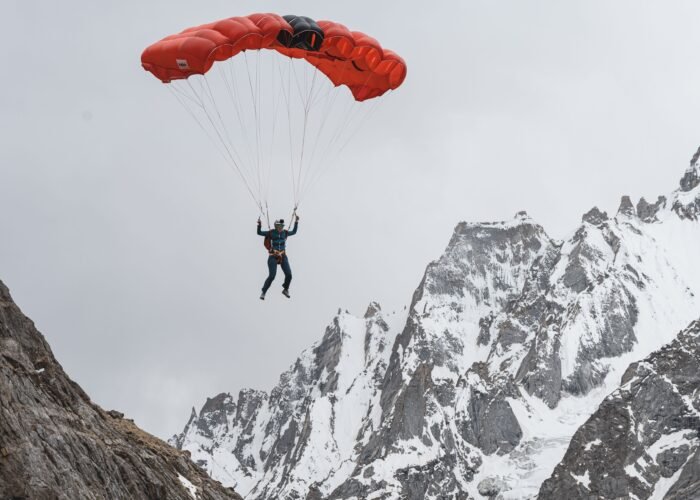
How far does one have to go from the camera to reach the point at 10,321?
48094 millimetres

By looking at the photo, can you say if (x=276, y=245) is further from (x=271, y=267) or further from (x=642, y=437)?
(x=642, y=437)

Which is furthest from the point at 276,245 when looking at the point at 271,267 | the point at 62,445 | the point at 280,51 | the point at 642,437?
the point at 642,437

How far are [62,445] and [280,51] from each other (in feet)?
60.3

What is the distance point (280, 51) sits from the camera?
1681 inches

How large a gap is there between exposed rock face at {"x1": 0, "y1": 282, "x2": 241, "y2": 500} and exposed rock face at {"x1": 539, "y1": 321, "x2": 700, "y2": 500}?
115004 millimetres

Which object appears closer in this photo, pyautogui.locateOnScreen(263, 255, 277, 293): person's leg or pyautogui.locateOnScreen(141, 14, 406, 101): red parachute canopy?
pyautogui.locateOnScreen(141, 14, 406, 101): red parachute canopy

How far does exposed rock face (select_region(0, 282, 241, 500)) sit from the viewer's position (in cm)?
3641

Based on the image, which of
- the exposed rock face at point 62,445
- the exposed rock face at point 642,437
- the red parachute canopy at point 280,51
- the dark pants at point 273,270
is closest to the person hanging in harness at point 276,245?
the dark pants at point 273,270

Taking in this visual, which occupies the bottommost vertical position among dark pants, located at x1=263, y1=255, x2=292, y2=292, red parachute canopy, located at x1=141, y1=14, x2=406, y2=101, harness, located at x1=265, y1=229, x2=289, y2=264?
dark pants, located at x1=263, y1=255, x2=292, y2=292

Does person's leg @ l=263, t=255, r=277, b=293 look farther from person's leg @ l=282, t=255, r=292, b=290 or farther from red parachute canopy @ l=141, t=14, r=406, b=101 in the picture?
red parachute canopy @ l=141, t=14, r=406, b=101

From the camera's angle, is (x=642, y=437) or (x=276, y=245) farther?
(x=642, y=437)

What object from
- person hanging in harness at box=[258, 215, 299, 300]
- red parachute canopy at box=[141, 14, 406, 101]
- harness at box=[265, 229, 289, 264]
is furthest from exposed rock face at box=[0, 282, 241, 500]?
red parachute canopy at box=[141, 14, 406, 101]

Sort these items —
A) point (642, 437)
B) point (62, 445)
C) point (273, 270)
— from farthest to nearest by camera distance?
point (642, 437) < point (273, 270) < point (62, 445)

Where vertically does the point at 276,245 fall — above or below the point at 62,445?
above
